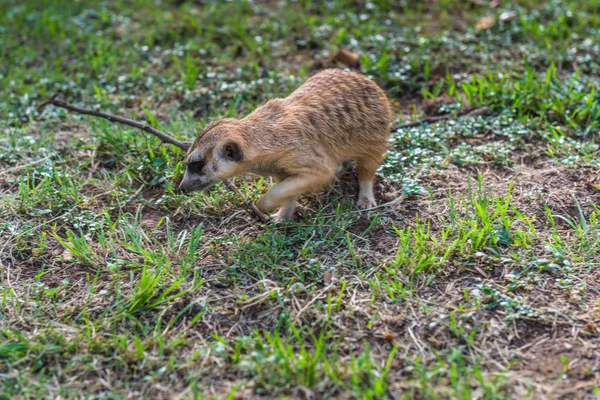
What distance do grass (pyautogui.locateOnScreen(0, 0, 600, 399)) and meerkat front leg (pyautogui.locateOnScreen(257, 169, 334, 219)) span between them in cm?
18

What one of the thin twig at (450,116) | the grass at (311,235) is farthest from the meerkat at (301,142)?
the thin twig at (450,116)

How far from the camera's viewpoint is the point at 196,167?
4.06m

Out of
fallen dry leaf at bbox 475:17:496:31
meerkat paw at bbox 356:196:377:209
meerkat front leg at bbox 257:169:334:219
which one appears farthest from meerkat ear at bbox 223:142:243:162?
fallen dry leaf at bbox 475:17:496:31

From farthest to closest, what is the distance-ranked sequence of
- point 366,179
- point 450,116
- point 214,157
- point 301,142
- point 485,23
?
point 485,23
point 450,116
point 366,179
point 301,142
point 214,157

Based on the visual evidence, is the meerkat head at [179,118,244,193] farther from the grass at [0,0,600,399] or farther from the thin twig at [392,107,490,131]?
the thin twig at [392,107,490,131]

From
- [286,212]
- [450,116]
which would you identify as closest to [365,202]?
[286,212]

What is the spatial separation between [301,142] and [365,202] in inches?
25.0

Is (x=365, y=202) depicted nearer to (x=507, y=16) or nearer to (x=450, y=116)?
(x=450, y=116)

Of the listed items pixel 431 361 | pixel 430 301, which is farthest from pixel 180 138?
pixel 431 361

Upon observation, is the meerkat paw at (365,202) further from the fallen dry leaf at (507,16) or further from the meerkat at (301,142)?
the fallen dry leaf at (507,16)

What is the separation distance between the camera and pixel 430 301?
11.5ft

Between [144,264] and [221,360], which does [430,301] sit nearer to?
[221,360]

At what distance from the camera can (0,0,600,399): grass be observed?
10.2ft

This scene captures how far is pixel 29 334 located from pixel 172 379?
33.3 inches
